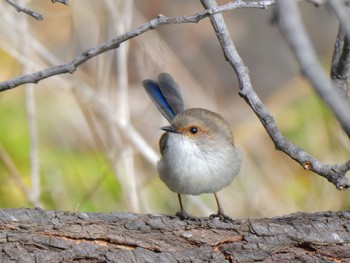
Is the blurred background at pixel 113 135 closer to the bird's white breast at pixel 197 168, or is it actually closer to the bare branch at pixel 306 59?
the bird's white breast at pixel 197 168

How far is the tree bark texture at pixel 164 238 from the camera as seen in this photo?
2.90m

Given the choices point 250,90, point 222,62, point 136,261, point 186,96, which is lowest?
point 136,261

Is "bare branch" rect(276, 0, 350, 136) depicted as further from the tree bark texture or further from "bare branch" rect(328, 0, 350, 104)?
"bare branch" rect(328, 0, 350, 104)

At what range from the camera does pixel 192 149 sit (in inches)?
160

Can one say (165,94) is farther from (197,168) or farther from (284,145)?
(284,145)

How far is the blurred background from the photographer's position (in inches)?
202

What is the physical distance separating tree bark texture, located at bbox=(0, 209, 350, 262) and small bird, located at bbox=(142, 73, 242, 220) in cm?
52

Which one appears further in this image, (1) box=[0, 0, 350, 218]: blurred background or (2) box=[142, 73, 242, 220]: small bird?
(1) box=[0, 0, 350, 218]: blurred background

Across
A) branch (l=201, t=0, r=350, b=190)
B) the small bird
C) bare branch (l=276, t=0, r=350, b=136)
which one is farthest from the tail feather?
bare branch (l=276, t=0, r=350, b=136)

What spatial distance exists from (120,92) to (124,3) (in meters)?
0.63

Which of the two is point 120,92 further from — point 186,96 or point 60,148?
point 60,148

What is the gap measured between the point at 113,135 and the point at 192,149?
1.35m

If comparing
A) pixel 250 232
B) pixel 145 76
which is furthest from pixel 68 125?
pixel 250 232

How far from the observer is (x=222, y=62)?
31.4 feet
